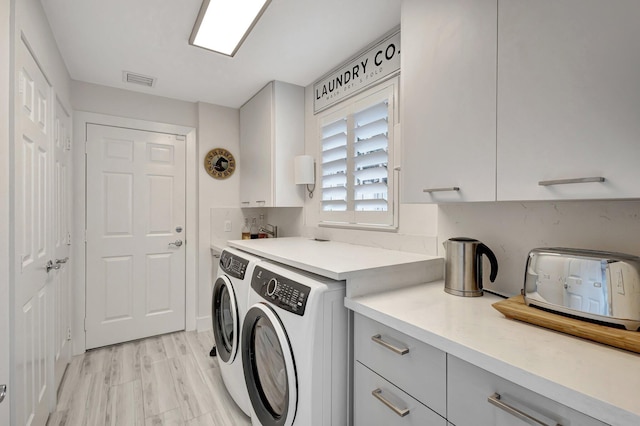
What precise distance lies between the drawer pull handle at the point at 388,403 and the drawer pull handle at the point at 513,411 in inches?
12.2

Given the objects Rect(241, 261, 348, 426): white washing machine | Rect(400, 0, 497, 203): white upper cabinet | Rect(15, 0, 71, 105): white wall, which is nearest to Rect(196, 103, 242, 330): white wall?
Rect(15, 0, 71, 105): white wall

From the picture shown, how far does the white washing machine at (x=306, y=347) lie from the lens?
118 cm

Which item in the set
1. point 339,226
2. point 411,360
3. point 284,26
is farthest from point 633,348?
point 284,26

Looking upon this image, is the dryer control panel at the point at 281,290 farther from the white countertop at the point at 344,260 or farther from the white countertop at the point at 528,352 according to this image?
the white countertop at the point at 528,352

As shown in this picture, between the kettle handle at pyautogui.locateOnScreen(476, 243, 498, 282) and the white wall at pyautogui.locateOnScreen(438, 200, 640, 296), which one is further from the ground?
the white wall at pyautogui.locateOnScreen(438, 200, 640, 296)

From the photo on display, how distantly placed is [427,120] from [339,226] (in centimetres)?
119

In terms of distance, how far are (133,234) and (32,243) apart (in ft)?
4.81

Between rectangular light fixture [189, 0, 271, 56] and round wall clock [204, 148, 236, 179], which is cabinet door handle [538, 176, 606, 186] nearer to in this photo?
rectangular light fixture [189, 0, 271, 56]

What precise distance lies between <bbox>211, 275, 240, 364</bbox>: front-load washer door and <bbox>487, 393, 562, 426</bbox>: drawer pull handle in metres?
1.37

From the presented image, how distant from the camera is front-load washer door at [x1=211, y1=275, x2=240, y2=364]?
1821mm

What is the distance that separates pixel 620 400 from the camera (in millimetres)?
574

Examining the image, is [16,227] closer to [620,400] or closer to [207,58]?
[207,58]

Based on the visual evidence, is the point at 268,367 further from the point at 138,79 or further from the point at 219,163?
the point at 138,79

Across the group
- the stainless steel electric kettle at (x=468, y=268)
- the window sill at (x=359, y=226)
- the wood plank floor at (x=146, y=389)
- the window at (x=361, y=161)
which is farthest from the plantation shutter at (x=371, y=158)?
the wood plank floor at (x=146, y=389)
